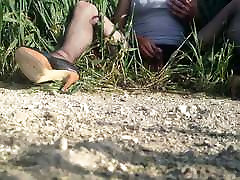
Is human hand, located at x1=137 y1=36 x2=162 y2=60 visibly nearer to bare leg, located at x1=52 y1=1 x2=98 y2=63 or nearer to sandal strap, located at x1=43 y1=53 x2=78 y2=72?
bare leg, located at x1=52 y1=1 x2=98 y2=63

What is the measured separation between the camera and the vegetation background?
3.61m

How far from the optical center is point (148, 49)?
3.69m

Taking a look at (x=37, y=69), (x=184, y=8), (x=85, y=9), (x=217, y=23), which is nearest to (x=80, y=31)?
(x=85, y=9)

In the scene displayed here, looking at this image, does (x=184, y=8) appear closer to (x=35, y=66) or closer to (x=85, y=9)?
(x=85, y=9)

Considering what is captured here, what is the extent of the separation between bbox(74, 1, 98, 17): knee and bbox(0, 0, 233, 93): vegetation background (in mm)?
91

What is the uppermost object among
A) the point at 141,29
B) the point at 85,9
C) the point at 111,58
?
the point at 85,9

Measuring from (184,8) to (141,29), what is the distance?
29 cm

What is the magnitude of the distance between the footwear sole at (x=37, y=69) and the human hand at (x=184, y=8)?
2.71ft

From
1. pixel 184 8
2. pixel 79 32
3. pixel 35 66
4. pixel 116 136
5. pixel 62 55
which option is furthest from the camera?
pixel 184 8

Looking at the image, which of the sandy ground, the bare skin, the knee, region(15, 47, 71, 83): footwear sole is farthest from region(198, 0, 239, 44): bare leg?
region(15, 47, 71, 83): footwear sole

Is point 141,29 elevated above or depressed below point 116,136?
above

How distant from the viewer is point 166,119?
2.79 metres

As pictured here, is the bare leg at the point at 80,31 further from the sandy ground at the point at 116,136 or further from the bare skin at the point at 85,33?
the sandy ground at the point at 116,136

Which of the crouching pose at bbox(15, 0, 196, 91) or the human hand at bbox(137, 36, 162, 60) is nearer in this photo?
the crouching pose at bbox(15, 0, 196, 91)
